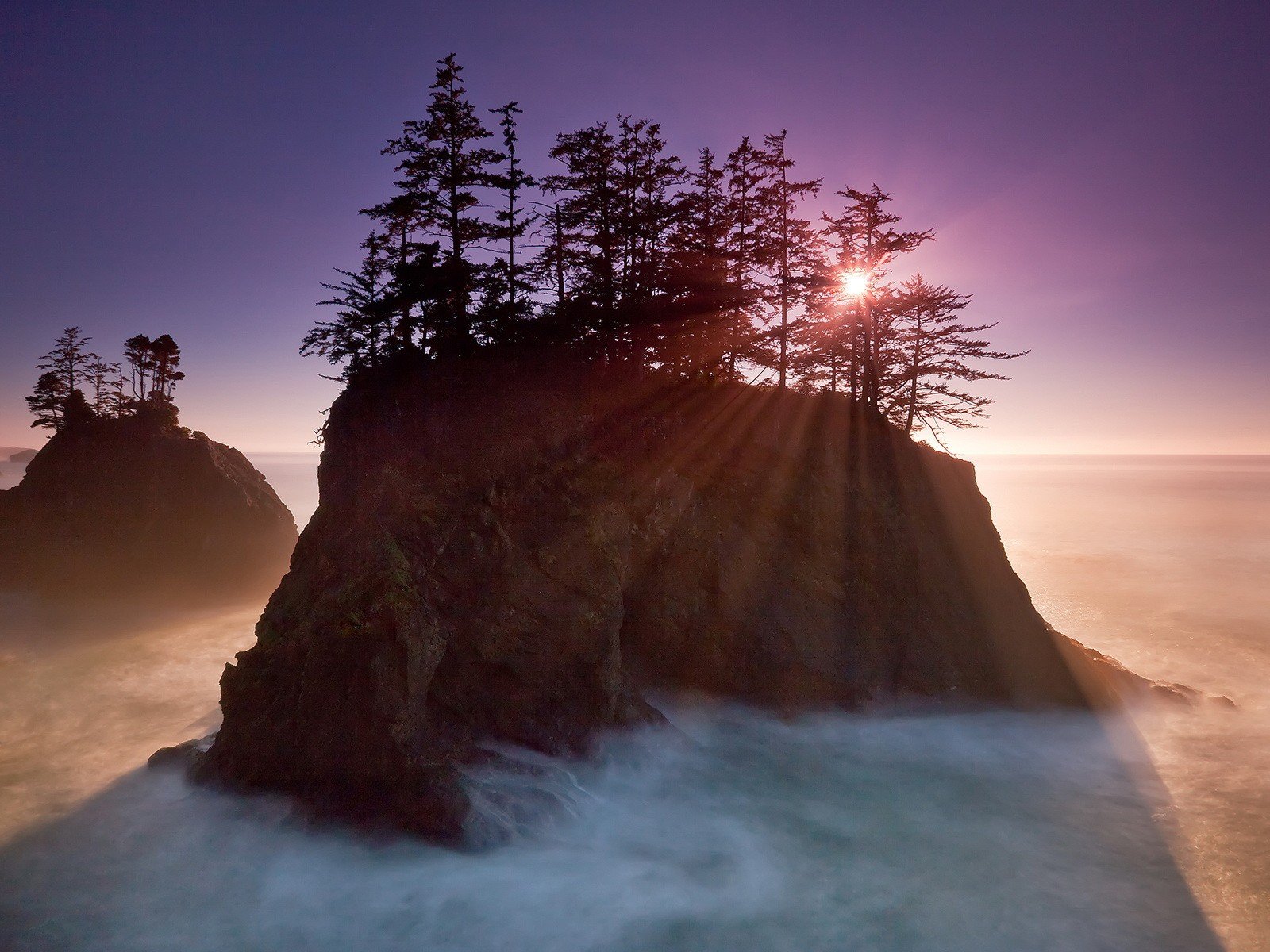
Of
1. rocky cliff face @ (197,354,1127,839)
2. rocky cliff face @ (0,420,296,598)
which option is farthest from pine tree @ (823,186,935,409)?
rocky cliff face @ (0,420,296,598)

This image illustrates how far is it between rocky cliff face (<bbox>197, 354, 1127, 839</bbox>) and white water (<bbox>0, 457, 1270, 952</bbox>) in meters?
1.28

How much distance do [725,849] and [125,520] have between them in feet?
150

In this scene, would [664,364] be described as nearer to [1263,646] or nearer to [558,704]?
[558,704]

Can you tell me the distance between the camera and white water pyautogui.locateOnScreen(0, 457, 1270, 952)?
12.9 metres

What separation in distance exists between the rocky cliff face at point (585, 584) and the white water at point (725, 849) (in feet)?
4.21

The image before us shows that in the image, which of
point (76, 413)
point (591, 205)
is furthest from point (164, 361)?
point (591, 205)

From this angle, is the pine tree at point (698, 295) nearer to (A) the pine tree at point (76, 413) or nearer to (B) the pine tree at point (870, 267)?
(B) the pine tree at point (870, 267)

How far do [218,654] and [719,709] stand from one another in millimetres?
27486

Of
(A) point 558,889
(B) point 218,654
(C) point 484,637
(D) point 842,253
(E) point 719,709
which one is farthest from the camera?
(B) point 218,654

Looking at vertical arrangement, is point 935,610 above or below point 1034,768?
above

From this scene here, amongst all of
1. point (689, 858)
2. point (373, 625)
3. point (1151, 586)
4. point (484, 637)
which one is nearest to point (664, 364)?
point (484, 637)

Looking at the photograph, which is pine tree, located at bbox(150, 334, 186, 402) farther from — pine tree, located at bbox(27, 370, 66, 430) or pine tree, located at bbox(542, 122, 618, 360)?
pine tree, located at bbox(542, 122, 618, 360)

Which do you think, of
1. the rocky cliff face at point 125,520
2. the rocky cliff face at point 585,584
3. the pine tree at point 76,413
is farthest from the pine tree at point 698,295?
the pine tree at point 76,413

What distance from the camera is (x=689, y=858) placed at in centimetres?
1505
